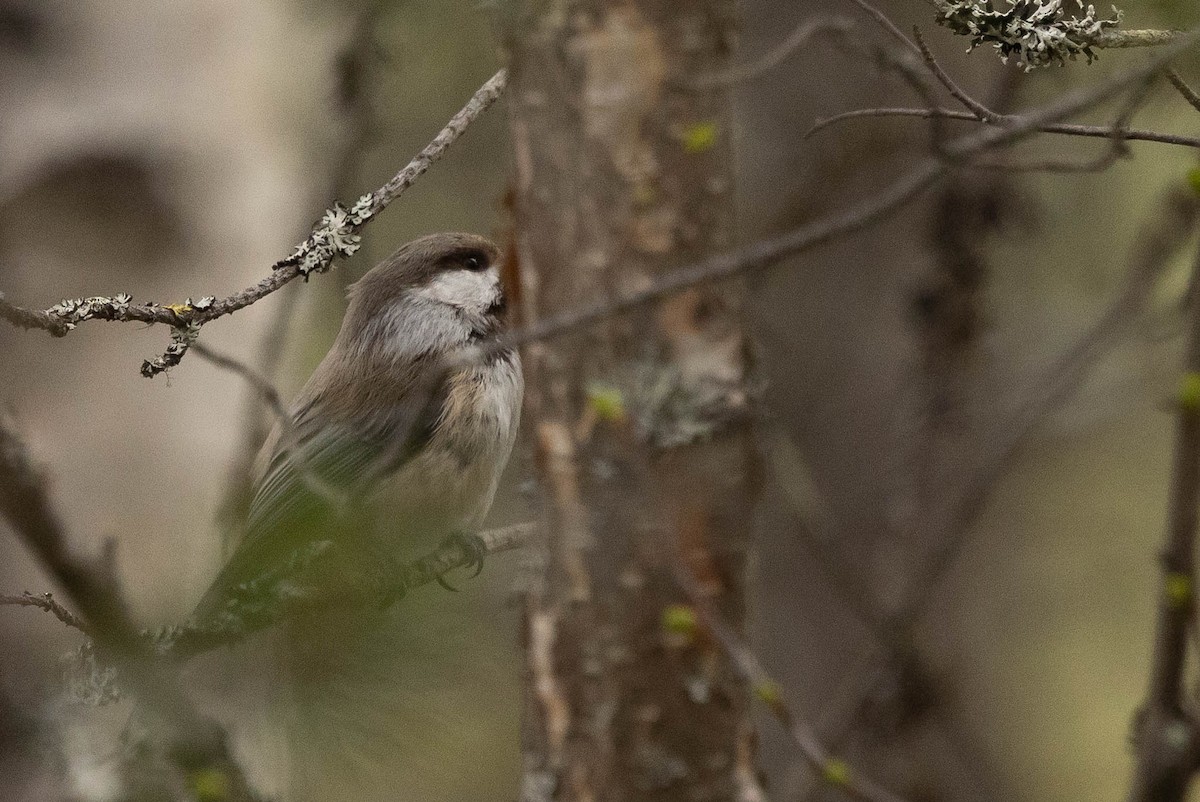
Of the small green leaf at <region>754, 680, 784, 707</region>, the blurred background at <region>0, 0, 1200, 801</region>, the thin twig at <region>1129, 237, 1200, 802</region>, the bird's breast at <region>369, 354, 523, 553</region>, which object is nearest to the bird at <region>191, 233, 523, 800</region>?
the bird's breast at <region>369, 354, 523, 553</region>

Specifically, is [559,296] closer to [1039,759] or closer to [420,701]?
[420,701]

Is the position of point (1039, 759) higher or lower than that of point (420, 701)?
lower

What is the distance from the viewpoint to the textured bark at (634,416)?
1.61 meters

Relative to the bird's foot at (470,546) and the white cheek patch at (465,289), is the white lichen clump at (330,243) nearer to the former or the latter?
the bird's foot at (470,546)

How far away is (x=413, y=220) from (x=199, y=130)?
2.73 metres

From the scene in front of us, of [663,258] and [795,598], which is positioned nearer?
[663,258]

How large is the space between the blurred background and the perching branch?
0.22m

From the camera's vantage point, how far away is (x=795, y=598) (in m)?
4.58

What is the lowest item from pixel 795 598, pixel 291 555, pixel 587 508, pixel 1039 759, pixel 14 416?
pixel 1039 759

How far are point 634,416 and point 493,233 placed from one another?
1.04 meters

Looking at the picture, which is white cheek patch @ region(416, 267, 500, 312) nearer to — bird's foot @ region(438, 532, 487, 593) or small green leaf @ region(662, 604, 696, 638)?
bird's foot @ region(438, 532, 487, 593)

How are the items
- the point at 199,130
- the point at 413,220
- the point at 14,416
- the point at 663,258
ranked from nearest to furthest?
the point at 14,416, the point at 663,258, the point at 199,130, the point at 413,220

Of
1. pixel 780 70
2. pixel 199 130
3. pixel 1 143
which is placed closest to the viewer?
pixel 1 143

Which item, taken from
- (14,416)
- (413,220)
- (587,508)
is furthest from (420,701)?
(413,220)
